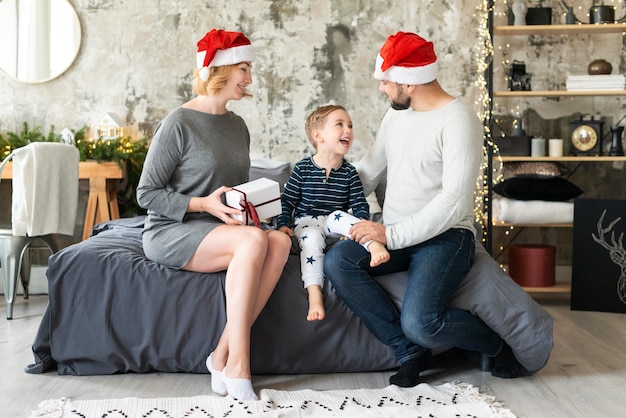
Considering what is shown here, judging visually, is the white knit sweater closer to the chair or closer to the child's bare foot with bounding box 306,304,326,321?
the child's bare foot with bounding box 306,304,326,321

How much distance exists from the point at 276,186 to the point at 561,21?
2.98 meters

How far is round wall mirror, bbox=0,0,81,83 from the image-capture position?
5.06m

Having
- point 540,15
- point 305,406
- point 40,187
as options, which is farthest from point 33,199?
point 540,15

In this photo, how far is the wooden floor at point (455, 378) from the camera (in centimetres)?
262

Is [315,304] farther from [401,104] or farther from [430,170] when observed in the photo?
[401,104]

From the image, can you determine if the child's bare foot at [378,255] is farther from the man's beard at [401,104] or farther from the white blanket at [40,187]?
the white blanket at [40,187]

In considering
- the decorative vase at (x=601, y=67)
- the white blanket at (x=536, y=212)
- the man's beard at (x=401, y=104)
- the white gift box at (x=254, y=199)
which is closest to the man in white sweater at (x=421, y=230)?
the man's beard at (x=401, y=104)

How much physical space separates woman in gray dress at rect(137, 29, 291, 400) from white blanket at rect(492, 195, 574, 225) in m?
2.03

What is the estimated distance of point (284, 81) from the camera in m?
5.11

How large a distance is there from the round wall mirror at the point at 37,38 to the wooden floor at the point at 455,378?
7.35 feet

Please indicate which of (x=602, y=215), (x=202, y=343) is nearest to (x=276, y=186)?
(x=202, y=343)

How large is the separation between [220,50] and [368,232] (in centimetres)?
88

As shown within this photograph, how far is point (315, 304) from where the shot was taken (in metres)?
2.88

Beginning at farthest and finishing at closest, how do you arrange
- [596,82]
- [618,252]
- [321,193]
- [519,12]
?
1. [519,12]
2. [596,82]
3. [618,252]
4. [321,193]
